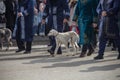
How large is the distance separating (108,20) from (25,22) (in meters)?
3.00

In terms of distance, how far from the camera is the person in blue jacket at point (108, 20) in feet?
35.4

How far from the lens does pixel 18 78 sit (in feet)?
27.4

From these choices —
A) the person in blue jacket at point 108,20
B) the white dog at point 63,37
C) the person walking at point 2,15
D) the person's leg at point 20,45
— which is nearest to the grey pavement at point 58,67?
the white dog at point 63,37

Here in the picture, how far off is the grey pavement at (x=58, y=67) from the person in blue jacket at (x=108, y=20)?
58 cm

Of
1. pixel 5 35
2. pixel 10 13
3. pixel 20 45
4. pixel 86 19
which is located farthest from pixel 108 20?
pixel 10 13

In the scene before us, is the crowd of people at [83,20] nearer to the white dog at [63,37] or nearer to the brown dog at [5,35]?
the white dog at [63,37]

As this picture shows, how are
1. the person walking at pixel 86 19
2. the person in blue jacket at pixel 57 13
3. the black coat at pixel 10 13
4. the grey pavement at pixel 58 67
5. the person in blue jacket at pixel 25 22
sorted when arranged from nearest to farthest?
1. the grey pavement at pixel 58 67
2. the person walking at pixel 86 19
3. the person in blue jacket at pixel 57 13
4. the person in blue jacket at pixel 25 22
5. the black coat at pixel 10 13

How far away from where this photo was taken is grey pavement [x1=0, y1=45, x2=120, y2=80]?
28.0 feet

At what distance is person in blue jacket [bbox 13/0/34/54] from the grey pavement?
93 centimetres

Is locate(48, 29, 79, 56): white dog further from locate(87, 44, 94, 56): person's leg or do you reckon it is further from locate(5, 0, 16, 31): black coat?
locate(5, 0, 16, 31): black coat

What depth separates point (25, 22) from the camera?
13.1 metres

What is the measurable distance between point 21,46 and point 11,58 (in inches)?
74.5

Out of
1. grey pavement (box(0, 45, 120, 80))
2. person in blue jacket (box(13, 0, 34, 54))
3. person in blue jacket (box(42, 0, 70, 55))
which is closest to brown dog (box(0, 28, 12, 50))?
person in blue jacket (box(13, 0, 34, 54))

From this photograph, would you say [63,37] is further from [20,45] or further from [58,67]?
[58,67]
